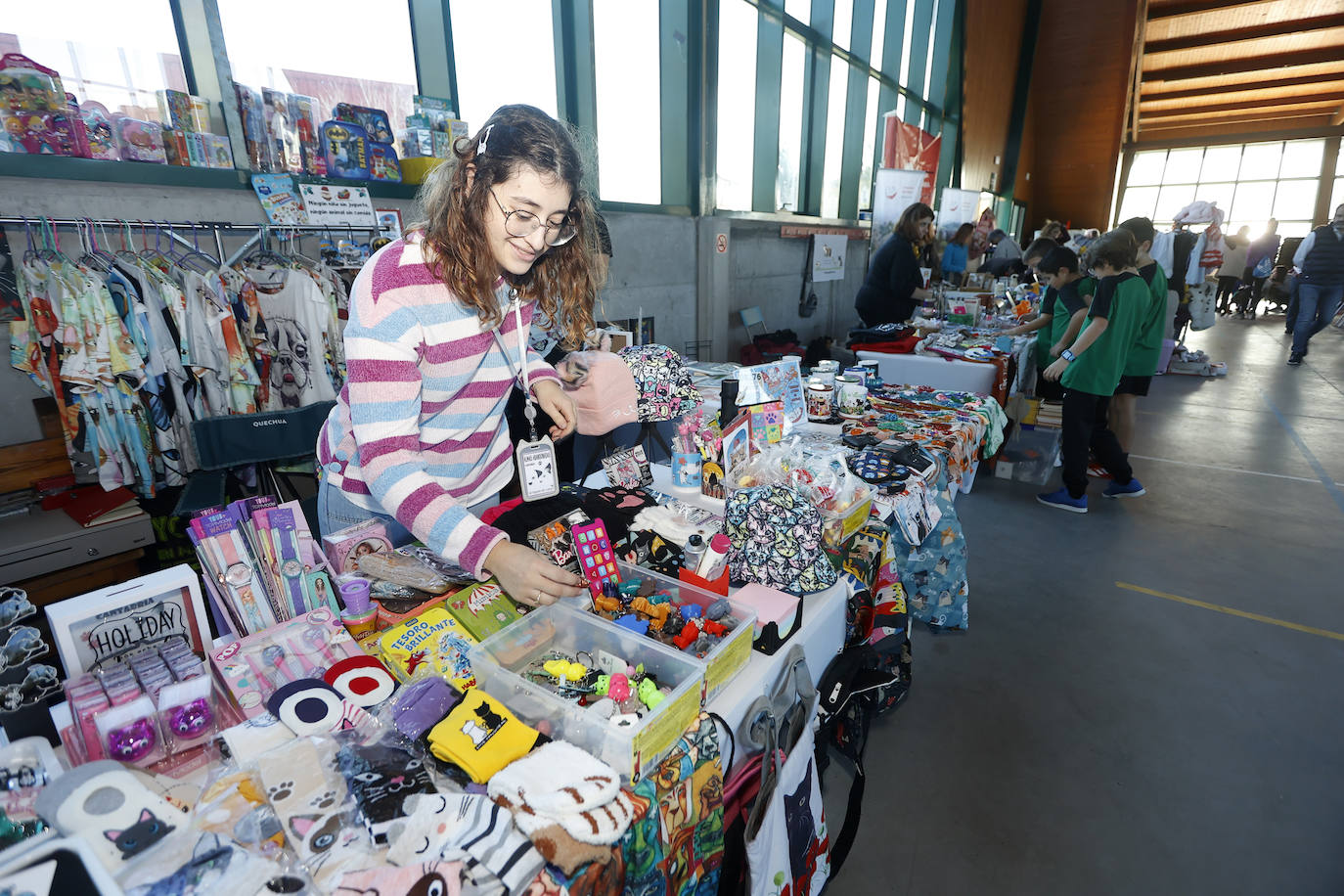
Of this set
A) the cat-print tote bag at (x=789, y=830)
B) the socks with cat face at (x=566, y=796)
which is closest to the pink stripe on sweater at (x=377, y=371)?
the socks with cat face at (x=566, y=796)

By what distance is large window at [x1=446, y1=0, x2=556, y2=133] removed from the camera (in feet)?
13.2

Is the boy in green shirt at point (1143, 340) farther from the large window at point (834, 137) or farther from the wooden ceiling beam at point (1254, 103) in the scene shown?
the wooden ceiling beam at point (1254, 103)

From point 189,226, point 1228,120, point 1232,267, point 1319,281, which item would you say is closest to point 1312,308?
point 1319,281

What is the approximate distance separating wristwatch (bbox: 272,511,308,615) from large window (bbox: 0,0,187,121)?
2541 millimetres

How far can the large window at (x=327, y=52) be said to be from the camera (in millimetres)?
3031

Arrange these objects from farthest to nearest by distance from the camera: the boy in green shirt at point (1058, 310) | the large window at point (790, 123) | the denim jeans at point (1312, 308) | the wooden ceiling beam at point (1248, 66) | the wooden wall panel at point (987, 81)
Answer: the wooden ceiling beam at point (1248, 66)
the wooden wall panel at point (987, 81)
the denim jeans at point (1312, 308)
the large window at point (790, 123)
the boy in green shirt at point (1058, 310)

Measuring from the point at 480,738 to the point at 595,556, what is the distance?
1.54 feet

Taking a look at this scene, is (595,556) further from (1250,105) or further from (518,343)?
(1250,105)

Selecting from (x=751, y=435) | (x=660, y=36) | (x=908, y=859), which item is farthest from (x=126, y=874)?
(x=660, y=36)

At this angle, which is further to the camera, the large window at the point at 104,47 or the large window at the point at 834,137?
the large window at the point at 834,137

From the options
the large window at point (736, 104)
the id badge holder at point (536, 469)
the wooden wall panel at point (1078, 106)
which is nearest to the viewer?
the id badge holder at point (536, 469)

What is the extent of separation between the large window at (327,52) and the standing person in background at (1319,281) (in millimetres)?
10176

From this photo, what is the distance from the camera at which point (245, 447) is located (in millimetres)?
2605

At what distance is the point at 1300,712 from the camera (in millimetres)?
2375
